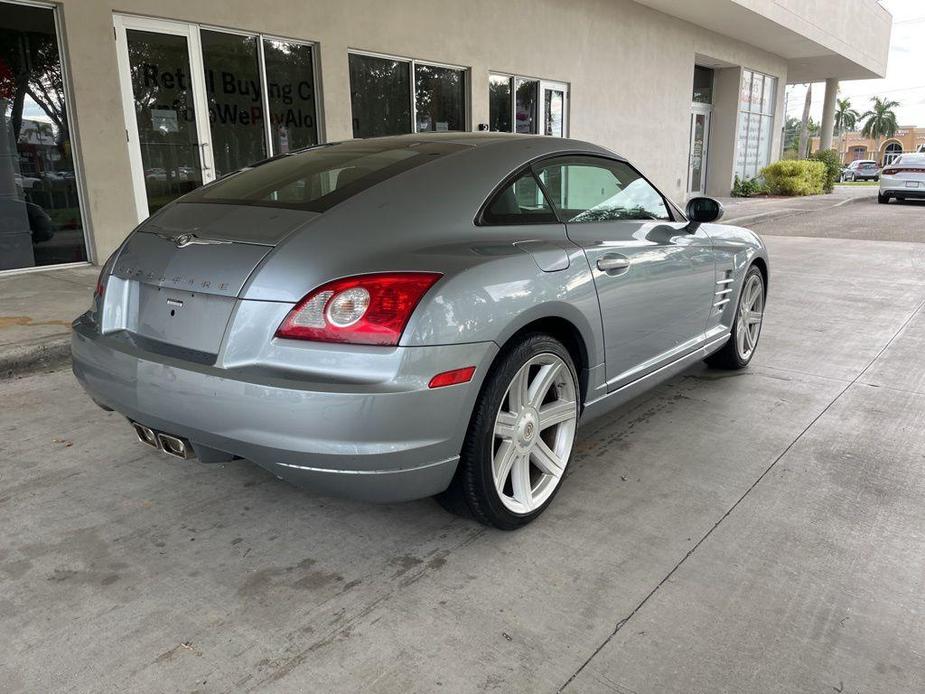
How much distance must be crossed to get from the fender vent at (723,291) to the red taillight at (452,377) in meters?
2.39

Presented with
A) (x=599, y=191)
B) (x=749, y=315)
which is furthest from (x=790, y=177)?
(x=599, y=191)

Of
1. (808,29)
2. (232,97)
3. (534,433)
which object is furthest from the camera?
(808,29)

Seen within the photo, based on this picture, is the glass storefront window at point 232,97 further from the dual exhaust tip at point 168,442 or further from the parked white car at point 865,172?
the parked white car at point 865,172

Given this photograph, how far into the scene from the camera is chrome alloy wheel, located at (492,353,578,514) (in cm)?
282

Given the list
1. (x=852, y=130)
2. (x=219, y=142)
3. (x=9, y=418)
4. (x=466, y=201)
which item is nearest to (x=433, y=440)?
(x=466, y=201)

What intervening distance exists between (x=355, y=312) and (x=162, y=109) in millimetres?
7637

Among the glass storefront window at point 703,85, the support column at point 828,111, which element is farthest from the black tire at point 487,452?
the support column at point 828,111

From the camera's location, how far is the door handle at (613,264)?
321 cm

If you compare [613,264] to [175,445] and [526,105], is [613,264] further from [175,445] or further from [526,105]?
[526,105]

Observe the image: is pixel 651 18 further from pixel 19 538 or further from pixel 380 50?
pixel 19 538

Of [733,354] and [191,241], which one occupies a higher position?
[191,241]

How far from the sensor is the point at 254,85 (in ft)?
31.3

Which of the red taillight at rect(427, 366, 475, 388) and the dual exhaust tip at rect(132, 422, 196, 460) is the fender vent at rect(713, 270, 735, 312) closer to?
the red taillight at rect(427, 366, 475, 388)

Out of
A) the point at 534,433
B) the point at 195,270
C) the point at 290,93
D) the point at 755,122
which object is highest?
the point at 755,122
